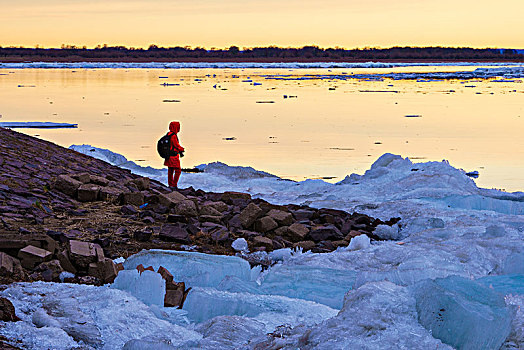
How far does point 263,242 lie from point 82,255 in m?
2.02

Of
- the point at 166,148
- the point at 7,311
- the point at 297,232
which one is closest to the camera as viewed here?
the point at 7,311

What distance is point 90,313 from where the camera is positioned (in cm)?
405

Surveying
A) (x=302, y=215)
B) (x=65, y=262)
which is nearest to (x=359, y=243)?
(x=302, y=215)

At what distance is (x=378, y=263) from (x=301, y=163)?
7338 mm

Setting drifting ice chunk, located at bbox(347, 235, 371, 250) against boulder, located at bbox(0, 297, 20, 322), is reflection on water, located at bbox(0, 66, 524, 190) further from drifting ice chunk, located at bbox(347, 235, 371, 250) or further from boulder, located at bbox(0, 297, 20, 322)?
boulder, located at bbox(0, 297, 20, 322)

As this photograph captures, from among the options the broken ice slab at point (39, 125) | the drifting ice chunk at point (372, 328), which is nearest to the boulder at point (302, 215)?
the drifting ice chunk at point (372, 328)

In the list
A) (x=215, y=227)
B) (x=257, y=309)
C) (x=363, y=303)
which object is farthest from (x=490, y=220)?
(x=363, y=303)

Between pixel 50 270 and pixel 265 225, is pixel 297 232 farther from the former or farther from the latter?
pixel 50 270

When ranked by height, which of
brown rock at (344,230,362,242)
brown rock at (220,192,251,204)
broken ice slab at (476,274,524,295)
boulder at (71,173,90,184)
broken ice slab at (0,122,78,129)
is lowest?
broken ice slab at (0,122,78,129)

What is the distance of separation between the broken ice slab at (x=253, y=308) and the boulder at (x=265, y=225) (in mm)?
2651

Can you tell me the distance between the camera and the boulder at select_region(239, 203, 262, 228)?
7.27 m

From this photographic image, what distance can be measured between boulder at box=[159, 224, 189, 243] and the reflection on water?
5247 mm

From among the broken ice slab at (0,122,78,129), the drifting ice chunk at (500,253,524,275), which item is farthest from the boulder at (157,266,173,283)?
the broken ice slab at (0,122,78,129)

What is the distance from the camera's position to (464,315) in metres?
3.03
